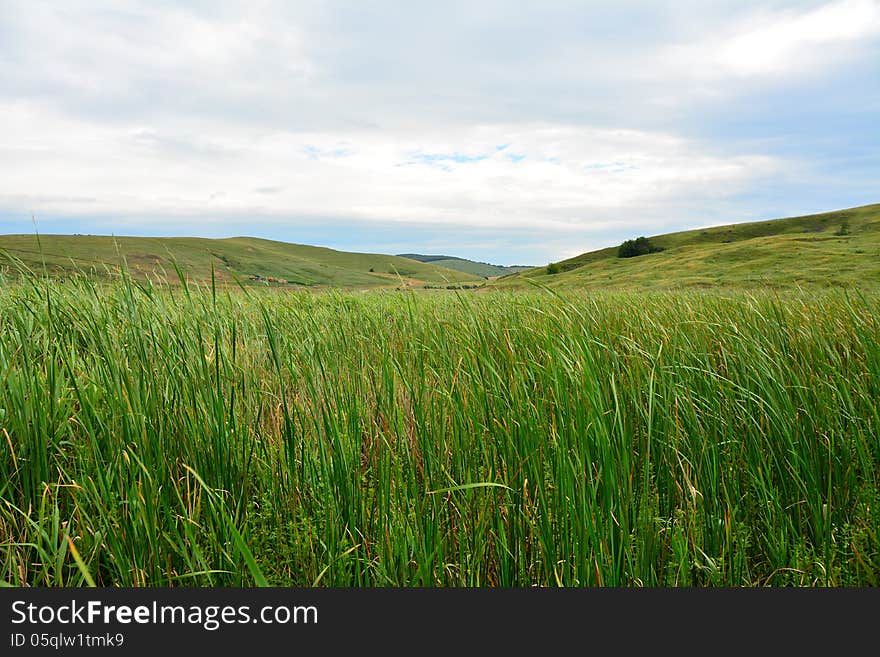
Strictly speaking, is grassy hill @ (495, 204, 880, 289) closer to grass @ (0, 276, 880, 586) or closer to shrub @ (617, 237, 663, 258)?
shrub @ (617, 237, 663, 258)

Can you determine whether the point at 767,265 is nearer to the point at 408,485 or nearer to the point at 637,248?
the point at 637,248

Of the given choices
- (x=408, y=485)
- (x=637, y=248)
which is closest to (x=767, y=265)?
(x=637, y=248)

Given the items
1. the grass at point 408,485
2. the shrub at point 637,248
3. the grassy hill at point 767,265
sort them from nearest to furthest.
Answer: the grass at point 408,485, the grassy hill at point 767,265, the shrub at point 637,248

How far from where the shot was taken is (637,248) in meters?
Answer: 69.9

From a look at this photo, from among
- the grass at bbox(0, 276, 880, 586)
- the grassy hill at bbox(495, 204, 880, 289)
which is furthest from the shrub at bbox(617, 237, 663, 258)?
the grass at bbox(0, 276, 880, 586)

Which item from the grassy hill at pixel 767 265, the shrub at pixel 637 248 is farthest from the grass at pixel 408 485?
the shrub at pixel 637 248

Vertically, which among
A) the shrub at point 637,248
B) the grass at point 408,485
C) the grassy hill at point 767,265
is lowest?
the grass at point 408,485

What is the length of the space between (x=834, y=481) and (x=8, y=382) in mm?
3545

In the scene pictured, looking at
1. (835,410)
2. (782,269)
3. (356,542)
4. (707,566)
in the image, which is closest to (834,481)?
(835,410)

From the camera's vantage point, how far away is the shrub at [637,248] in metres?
69.8

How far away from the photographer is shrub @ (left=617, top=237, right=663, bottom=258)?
69.8m

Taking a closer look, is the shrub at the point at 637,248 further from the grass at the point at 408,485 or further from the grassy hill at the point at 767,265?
the grass at the point at 408,485

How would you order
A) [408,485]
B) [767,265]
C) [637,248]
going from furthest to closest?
[637,248] → [767,265] → [408,485]

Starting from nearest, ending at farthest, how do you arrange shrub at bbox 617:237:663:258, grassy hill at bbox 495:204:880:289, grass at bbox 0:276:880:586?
grass at bbox 0:276:880:586
grassy hill at bbox 495:204:880:289
shrub at bbox 617:237:663:258
